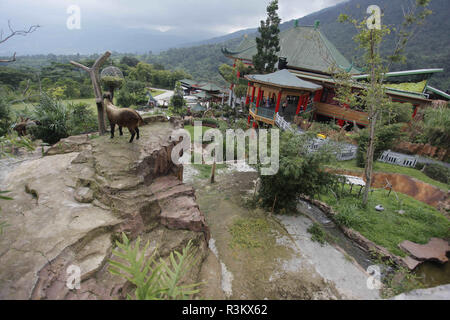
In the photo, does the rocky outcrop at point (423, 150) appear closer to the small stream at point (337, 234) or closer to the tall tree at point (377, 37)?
the tall tree at point (377, 37)

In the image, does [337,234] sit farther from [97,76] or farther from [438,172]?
[97,76]

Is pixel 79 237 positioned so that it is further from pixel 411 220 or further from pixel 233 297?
pixel 411 220

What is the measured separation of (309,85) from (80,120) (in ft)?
42.8

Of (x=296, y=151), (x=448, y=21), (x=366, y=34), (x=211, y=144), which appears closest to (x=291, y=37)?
(x=211, y=144)

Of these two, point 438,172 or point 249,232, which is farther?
point 438,172

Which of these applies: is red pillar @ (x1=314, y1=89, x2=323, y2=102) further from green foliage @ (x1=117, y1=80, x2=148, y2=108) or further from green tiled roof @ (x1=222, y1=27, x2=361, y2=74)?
green foliage @ (x1=117, y1=80, x2=148, y2=108)

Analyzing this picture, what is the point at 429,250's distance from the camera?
229 inches

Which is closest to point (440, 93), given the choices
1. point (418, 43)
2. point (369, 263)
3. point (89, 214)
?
point (369, 263)

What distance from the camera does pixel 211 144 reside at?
14.4 metres

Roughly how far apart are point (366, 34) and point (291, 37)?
18.0 m

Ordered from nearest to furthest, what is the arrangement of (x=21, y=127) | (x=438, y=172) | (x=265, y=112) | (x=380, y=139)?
(x=21, y=127) < (x=438, y=172) < (x=380, y=139) < (x=265, y=112)

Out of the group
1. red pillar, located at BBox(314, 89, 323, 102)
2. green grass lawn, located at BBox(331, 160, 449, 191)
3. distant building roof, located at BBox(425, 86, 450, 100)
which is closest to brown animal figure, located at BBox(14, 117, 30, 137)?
green grass lawn, located at BBox(331, 160, 449, 191)

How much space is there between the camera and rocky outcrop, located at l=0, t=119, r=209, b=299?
2.82 m

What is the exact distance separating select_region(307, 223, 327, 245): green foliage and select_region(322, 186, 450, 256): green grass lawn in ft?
3.83
